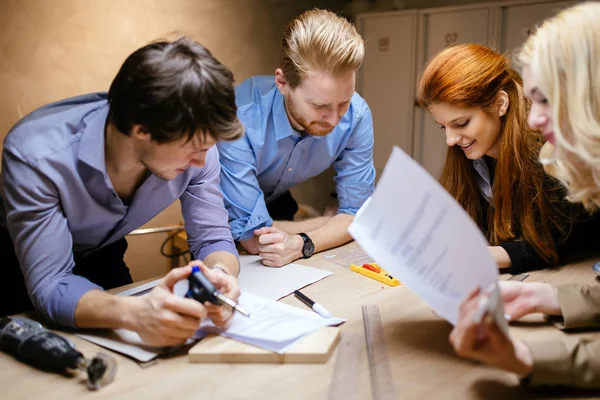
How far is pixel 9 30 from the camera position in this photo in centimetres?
234

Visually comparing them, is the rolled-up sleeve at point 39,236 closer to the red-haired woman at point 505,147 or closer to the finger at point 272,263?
the finger at point 272,263

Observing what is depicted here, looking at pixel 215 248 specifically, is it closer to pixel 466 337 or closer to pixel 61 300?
pixel 61 300

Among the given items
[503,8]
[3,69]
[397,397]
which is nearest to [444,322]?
[397,397]

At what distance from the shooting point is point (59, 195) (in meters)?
1.18

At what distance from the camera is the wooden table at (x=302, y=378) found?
0.92m

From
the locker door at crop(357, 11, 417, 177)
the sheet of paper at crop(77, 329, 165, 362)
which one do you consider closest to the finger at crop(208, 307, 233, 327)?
the sheet of paper at crop(77, 329, 165, 362)

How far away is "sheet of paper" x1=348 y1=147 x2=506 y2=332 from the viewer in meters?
0.84

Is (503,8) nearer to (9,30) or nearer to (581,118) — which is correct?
(581,118)

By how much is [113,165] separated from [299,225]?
2.48 ft

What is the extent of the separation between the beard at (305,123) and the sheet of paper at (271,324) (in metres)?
0.75

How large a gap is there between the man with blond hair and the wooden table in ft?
1.85

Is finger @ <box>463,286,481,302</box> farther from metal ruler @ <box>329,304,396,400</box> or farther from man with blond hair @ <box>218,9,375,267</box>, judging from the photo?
man with blond hair @ <box>218,9,375,267</box>

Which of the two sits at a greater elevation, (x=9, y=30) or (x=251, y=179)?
(x=9, y=30)

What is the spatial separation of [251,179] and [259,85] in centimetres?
41
